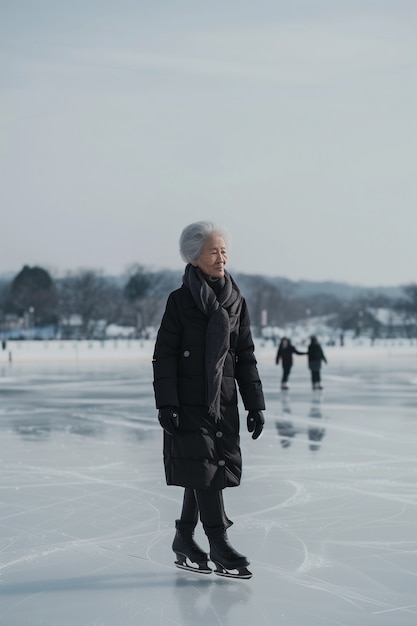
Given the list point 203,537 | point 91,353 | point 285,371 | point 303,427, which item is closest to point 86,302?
point 91,353

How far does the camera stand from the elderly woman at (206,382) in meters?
3.83

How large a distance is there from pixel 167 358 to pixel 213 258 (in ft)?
1.56

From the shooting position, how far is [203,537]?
15.6 ft

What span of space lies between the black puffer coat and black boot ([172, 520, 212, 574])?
1.08 ft

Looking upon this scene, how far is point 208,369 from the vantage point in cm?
382

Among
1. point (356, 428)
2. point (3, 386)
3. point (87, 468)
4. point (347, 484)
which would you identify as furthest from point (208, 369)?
point (3, 386)

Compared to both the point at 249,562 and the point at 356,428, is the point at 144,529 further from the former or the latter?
the point at 356,428

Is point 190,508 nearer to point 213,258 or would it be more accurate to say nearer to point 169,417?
point 169,417

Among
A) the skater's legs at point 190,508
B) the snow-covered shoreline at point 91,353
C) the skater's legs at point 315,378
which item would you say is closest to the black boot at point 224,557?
the skater's legs at point 190,508

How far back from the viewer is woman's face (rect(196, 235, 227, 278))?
3.96 m

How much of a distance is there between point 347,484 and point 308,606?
313 centimetres

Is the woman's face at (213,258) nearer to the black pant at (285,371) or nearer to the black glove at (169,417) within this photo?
the black glove at (169,417)

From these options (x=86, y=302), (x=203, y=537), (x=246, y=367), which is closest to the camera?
(x=246, y=367)

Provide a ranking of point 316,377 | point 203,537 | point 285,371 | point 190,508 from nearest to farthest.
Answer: point 190,508 → point 203,537 → point 316,377 → point 285,371
